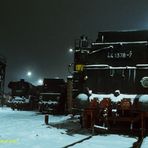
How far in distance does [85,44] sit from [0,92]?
23.6m

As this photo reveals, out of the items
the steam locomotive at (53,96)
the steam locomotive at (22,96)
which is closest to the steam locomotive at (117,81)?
the steam locomotive at (53,96)

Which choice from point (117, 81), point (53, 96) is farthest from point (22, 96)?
point (117, 81)

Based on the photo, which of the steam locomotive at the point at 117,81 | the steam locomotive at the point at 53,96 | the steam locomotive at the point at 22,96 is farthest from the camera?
the steam locomotive at the point at 22,96

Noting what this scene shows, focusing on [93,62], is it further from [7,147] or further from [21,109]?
[21,109]

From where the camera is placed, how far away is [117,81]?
46.2 feet

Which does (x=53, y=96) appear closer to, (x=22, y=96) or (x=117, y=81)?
(x=22, y=96)

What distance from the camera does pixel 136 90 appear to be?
44.7 feet

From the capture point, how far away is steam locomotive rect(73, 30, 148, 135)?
12.8m

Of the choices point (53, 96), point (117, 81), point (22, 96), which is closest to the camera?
point (117, 81)

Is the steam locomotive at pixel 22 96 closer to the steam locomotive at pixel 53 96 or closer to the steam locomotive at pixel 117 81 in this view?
the steam locomotive at pixel 53 96

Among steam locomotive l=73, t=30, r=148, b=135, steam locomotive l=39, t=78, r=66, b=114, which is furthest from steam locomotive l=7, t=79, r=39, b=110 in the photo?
steam locomotive l=73, t=30, r=148, b=135

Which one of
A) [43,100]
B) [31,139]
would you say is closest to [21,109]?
[43,100]

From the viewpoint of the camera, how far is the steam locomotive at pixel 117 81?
12.8 meters

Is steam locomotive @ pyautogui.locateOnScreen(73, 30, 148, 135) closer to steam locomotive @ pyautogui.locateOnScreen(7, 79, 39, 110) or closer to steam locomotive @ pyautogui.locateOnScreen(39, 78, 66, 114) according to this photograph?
steam locomotive @ pyautogui.locateOnScreen(39, 78, 66, 114)
